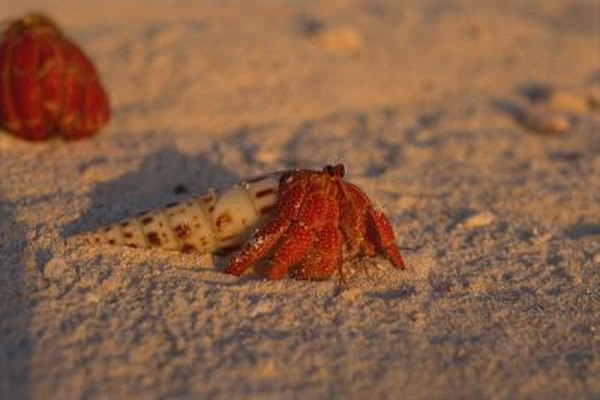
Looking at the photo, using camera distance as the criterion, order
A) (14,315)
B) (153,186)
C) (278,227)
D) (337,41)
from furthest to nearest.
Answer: (337,41)
(153,186)
(278,227)
(14,315)

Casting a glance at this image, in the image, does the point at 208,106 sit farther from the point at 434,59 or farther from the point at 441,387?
the point at 441,387

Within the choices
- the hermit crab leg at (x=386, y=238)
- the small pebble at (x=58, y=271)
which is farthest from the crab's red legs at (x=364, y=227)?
the small pebble at (x=58, y=271)

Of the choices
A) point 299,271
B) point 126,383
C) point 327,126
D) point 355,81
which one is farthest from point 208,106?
point 126,383

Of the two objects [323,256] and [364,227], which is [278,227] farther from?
[364,227]

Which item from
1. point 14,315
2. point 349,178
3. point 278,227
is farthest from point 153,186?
point 14,315

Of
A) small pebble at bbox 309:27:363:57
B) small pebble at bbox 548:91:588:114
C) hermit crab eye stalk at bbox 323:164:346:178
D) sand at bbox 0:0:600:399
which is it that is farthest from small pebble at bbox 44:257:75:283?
small pebble at bbox 548:91:588:114

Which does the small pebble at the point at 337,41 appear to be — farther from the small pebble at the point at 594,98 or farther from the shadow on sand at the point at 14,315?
the shadow on sand at the point at 14,315
